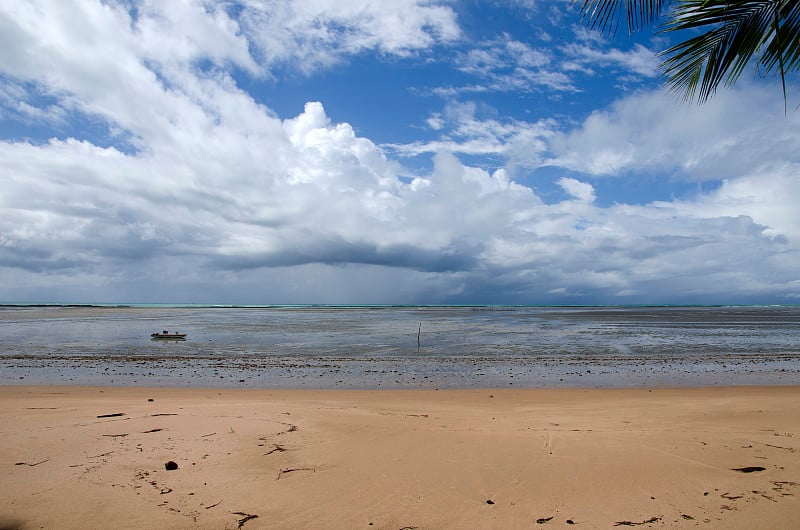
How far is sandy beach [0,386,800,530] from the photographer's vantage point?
430cm

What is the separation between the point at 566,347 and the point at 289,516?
27.9 metres

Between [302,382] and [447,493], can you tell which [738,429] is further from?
[302,382]

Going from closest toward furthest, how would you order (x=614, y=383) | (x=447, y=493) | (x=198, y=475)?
(x=447, y=493) → (x=198, y=475) → (x=614, y=383)

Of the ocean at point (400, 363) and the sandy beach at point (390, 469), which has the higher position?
the sandy beach at point (390, 469)

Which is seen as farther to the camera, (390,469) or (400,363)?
(400,363)

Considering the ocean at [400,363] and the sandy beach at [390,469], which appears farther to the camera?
the ocean at [400,363]

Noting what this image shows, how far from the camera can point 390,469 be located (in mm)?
5578

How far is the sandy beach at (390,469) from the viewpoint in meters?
4.30

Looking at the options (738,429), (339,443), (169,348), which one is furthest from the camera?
(169,348)

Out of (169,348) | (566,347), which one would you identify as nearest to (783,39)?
(566,347)

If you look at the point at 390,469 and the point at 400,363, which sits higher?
the point at 390,469

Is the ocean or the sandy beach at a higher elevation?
the sandy beach

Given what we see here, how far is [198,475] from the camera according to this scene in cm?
529

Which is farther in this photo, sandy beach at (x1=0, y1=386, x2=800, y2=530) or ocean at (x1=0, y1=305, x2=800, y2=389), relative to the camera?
ocean at (x1=0, y1=305, x2=800, y2=389)
